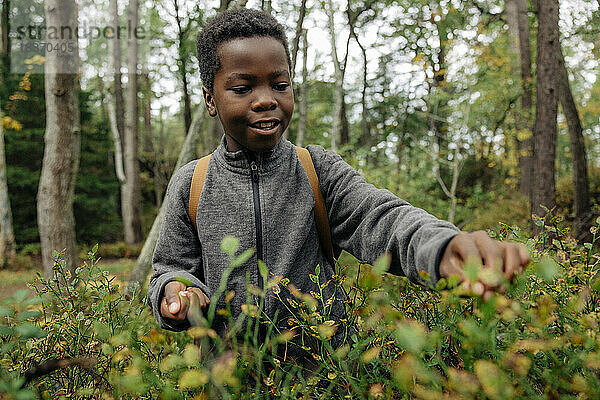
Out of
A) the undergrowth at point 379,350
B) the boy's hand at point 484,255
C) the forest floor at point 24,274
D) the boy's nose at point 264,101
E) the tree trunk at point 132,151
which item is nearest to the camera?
the undergrowth at point 379,350

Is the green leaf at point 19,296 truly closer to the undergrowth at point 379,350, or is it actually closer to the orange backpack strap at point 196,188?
the undergrowth at point 379,350

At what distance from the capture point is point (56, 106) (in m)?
5.77

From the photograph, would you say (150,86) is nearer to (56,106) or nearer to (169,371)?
(56,106)

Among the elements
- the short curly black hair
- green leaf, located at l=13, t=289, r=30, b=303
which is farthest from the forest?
the short curly black hair

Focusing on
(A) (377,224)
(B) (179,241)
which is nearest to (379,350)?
(A) (377,224)

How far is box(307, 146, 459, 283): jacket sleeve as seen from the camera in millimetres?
1082

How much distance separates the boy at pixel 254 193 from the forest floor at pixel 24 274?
8.63 metres

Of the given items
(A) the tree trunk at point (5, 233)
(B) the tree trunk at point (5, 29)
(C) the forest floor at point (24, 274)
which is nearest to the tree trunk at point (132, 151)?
(C) the forest floor at point (24, 274)

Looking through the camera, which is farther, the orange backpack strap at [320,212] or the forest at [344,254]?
the orange backpack strap at [320,212]

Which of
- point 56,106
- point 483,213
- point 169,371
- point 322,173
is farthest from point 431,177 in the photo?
point 169,371

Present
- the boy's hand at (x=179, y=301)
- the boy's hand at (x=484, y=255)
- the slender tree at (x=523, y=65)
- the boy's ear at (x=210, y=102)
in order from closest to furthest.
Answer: the boy's hand at (x=484, y=255)
the boy's hand at (x=179, y=301)
the boy's ear at (x=210, y=102)
the slender tree at (x=523, y=65)

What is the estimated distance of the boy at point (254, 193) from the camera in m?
1.66

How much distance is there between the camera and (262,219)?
1.77 meters

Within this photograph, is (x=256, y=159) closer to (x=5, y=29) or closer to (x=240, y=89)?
(x=240, y=89)
